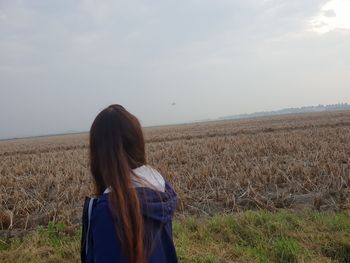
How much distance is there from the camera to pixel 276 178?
880 cm

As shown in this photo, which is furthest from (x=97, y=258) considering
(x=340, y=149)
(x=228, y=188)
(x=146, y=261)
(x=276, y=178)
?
(x=340, y=149)

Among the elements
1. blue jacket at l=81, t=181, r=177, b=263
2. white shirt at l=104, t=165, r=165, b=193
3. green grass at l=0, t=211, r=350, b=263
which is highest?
white shirt at l=104, t=165, r=165, b=193

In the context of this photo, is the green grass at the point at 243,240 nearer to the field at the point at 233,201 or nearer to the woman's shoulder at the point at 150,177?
the field at the point at 233,201

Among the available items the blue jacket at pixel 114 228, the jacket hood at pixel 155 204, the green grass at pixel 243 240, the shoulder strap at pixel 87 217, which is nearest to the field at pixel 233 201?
the green grass at pixel 243 240

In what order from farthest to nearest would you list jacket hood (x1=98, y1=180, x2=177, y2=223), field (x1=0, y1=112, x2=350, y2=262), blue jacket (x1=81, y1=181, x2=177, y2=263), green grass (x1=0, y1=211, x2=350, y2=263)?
field (x1=0, y1=112, x2=350, y2=262) < green grass (x1=0, y1=211, x2=350, y2=263) < jacket hood (x1=98, y1=180, x2=177, y2=223) < blue jacket (x1=81, y1=181, x2=177, y2=263)

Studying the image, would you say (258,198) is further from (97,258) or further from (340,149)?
(340,149)

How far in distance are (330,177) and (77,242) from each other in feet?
17.9

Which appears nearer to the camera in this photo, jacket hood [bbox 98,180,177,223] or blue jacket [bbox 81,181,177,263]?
blue jacket [bbox 81,181,177,263]

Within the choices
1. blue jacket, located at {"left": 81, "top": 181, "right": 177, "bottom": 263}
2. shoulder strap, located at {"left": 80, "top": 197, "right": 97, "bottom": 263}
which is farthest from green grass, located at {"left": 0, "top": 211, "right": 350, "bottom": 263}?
shoulder strap, located at {"left": 80, "top": 197, "right": 97, "bottom": 263}

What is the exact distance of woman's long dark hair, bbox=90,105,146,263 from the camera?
2.04 metres

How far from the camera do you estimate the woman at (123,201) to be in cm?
204

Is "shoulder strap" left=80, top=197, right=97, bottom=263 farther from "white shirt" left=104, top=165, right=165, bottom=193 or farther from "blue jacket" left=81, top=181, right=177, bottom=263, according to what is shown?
"white shirt" left=104, top=165, right=165, bottom=193

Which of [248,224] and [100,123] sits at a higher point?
[100,123]

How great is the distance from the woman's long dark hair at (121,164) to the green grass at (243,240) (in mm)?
2756
